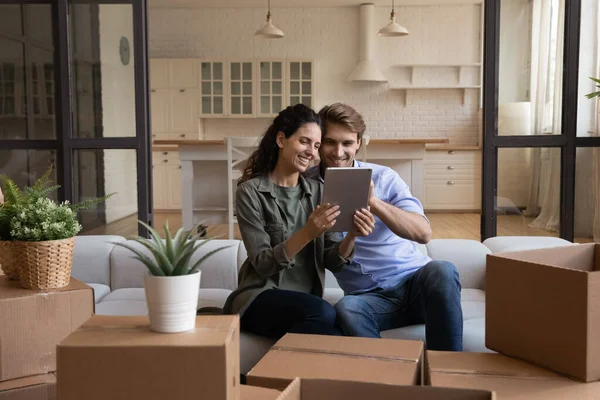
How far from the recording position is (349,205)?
2023mm

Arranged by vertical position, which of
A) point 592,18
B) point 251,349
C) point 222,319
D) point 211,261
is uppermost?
point 592,18

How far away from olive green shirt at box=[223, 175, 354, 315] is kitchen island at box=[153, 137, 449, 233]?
3.29 metres

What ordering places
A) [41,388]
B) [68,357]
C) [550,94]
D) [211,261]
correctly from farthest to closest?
[550,94], [211,261], [41,388], [68,357]

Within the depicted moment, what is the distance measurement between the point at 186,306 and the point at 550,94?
3.03 meters

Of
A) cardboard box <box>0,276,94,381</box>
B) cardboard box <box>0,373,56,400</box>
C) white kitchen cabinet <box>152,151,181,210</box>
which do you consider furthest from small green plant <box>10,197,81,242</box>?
white kitchen cabinet <box>152,151,181,210</box>

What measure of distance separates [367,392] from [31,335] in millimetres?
823

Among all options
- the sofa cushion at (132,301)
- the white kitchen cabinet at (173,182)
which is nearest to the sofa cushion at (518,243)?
the sofa cushion at (132,301)

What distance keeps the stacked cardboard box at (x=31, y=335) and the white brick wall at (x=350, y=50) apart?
749 centimetres

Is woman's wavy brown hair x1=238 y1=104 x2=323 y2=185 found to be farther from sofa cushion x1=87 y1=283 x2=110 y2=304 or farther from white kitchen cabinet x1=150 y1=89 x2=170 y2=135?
white kitchen cabinet x1=150 y1=89 x2=170 y2=135

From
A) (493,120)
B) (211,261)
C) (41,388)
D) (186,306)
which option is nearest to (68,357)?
(186,306)

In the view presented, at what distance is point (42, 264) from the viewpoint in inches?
60.5

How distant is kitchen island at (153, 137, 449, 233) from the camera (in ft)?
18.1

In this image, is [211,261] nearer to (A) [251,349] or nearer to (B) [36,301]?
(A) [251,349]

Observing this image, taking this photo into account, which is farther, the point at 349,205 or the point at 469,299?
the point at 469,299
